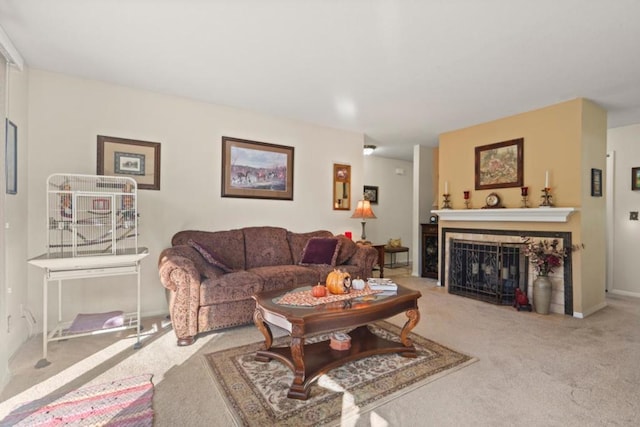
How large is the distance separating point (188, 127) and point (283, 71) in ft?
4.77

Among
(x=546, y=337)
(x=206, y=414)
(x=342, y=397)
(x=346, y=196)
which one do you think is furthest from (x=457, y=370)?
(x=346, y=196)

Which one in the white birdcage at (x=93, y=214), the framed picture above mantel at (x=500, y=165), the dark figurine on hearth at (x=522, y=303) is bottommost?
the dark figurine on hearth at (x=522, y=303)

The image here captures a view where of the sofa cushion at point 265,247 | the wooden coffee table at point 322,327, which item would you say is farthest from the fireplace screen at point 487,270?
the sofa cushion at point 265,247

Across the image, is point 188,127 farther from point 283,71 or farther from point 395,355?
point 395,355

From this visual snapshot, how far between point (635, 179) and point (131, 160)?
654 cm

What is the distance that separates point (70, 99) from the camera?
3.04m

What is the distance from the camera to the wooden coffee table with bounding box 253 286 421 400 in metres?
1.92

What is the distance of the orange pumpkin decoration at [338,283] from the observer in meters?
2.42

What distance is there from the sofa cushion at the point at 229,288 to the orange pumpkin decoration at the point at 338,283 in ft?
3.01

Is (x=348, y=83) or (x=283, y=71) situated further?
(x=348, y=83)

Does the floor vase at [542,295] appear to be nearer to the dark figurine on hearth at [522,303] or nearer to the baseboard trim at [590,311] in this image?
the dark figurine on hearth at [522,303]

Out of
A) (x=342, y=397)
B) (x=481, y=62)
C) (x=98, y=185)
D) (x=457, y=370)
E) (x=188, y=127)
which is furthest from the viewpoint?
(x=188, y=127)

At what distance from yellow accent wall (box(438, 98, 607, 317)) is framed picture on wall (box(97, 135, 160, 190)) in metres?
4.36

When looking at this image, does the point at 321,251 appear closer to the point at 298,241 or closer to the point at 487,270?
the point at 298,241
